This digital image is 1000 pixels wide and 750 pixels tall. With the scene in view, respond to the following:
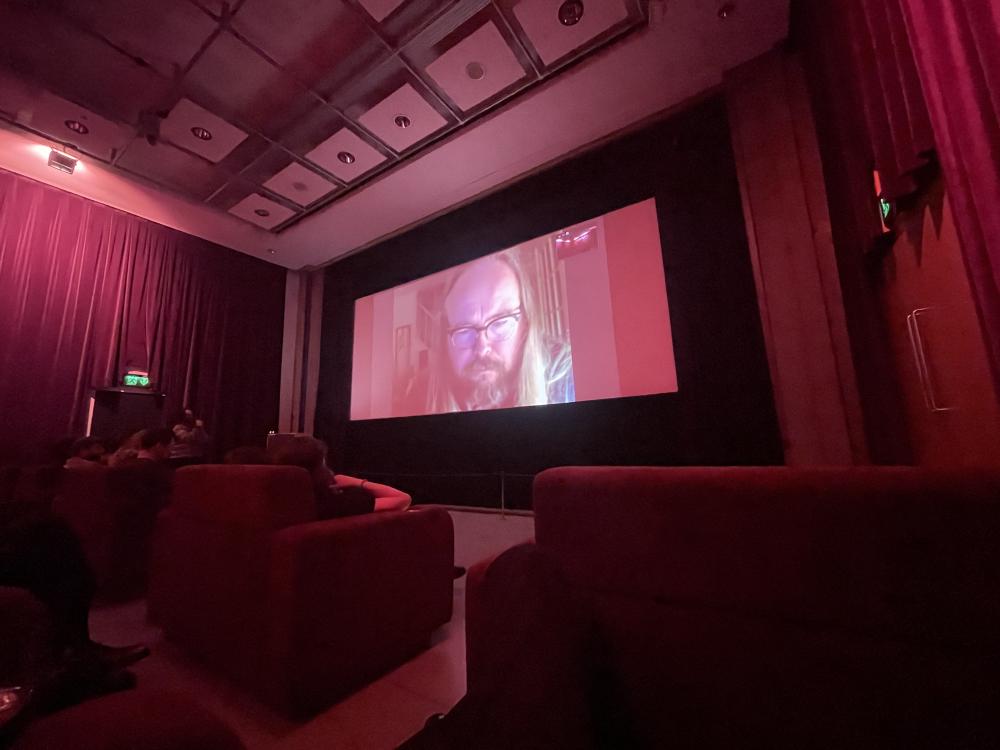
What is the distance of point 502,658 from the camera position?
1.66 ft

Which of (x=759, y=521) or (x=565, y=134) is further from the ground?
(x=565, y=134)

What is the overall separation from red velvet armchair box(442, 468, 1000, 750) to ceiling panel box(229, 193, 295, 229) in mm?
5054

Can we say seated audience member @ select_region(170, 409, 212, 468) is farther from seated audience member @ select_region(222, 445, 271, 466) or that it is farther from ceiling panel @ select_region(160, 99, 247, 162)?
ceiling panel @ select_region(160, 99, 247, 162)

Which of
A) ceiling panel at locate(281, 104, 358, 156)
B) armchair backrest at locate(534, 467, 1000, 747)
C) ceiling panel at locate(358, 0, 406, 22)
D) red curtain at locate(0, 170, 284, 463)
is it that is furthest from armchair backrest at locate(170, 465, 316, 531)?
red curtain at locate(0, 170, 284, 463)

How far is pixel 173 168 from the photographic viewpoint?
3924 mm

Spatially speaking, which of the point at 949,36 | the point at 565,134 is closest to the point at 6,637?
the point at 949,36

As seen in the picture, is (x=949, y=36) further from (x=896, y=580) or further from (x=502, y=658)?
(x=502, y=658)

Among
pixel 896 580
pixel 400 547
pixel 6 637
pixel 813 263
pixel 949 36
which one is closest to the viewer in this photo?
pixel 896 580

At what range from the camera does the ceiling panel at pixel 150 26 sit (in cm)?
258

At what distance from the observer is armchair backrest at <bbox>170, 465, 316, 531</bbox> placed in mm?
1168

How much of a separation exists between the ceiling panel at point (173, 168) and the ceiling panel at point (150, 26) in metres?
0.91

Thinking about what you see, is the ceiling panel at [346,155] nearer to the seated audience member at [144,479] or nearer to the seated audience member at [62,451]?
the seated audience member at [144,479]

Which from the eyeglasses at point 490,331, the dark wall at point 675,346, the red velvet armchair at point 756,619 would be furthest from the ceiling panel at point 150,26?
the red velvet armchair at point 756,619

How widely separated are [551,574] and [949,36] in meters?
1.67
